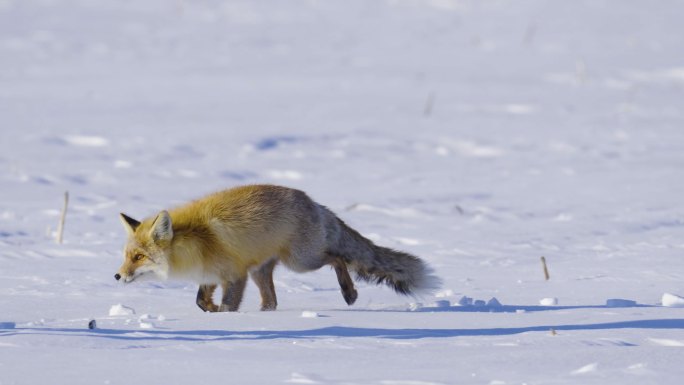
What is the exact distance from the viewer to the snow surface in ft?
14.7

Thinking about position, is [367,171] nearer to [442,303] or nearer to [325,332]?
[442,303]

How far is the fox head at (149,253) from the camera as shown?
593cm

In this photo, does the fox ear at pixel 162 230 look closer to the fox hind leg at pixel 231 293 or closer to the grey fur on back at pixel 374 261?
the fox hind leg at pixel 231 293

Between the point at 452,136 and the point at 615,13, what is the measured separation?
11619mm

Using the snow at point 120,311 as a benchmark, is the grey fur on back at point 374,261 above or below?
above

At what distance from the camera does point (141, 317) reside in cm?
523

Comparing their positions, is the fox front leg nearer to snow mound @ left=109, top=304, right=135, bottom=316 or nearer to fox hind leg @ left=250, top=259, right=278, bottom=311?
fox hind leg @ left=250, top=259, right=278, bottom=311

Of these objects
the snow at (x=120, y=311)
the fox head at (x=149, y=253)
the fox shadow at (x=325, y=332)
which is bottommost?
the fox shadow at (x=325, y=332)

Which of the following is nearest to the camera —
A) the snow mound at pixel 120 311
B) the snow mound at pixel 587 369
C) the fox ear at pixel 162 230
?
the snow mound at pixel 587 369

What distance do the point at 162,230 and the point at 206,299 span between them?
45 cm

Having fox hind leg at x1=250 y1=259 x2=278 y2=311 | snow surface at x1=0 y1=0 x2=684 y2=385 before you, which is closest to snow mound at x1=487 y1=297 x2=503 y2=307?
snow surface at x1=0 y1=0 x2=684 y2=385

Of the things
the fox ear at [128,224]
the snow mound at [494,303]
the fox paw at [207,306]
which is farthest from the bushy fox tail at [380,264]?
the fox ear at [128,224]

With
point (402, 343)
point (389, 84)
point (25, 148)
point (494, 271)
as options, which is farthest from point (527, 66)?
point (402, 343)

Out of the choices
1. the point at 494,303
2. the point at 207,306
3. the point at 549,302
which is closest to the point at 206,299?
the point at 207,306
